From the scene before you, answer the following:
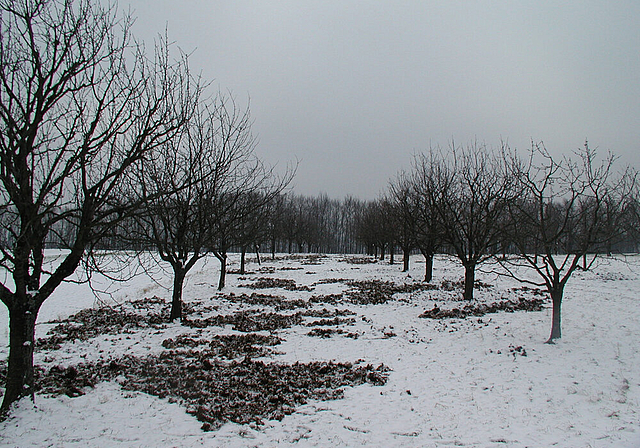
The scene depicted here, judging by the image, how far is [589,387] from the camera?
245 inches

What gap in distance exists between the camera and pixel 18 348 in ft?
17.4

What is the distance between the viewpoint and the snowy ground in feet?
15.5

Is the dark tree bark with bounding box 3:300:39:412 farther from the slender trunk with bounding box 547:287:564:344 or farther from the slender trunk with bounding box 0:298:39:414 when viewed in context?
the slender trunk with bounding box 547:287:564:344

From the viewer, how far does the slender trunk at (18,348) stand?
5.21 m

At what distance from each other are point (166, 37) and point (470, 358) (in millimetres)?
8720

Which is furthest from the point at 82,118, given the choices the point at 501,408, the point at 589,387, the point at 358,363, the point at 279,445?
the point at 589,387

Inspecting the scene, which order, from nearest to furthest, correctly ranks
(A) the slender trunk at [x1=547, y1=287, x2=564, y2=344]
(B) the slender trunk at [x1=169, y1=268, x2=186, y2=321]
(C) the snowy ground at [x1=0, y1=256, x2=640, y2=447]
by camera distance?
(C) the snowy ground at [x1=0, y1=256, x2=640, y2=447] → (A) the slender trunk at [x1=547, y1=287, x2=564, y2=344] → (B) the slender trunk at [x1=169, y1=268, x2=186, y2=321]

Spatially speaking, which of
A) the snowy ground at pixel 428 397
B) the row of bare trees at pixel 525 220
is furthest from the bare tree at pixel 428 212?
the snowy ground at pixel 428 397

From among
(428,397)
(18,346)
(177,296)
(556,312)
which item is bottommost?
(428,397)

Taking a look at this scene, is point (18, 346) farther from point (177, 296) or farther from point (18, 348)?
point (177, 296)

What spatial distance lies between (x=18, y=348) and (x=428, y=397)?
593cm

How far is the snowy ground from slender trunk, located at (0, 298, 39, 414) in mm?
214

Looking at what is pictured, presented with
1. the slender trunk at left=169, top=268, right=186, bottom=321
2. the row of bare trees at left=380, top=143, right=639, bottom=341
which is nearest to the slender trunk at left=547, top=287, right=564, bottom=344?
the row of bare trees at left=380, top=143, right=639, bottom=341

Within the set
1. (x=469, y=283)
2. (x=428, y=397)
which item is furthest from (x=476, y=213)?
(x=428, y=397)
